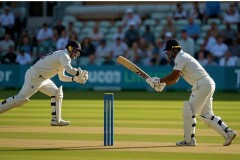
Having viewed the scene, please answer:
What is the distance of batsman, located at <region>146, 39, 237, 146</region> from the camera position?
10.6 m

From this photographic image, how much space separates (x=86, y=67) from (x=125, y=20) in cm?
286

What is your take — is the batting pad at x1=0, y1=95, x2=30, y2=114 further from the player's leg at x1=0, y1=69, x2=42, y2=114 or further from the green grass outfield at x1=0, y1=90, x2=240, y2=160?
the green grass outfield at x1=0, y1=90, x2=240, y2=160

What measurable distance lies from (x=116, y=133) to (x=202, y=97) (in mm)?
2059

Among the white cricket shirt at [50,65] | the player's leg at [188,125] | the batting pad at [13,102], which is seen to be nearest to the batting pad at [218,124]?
the player's leg at [188,125]

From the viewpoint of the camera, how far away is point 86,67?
2466 centimetres

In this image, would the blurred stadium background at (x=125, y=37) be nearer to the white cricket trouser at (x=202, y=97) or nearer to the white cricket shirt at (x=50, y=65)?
the white cricket shirt at (x=50, y=65)

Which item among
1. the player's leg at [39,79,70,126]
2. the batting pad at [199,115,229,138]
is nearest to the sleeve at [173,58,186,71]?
the batting pad at [199,115,229,138]

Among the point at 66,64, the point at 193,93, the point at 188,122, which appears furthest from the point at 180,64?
the point at 66,64

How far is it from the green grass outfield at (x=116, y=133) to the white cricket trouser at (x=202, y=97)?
0.51 metres

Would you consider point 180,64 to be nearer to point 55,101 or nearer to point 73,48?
point 73,48

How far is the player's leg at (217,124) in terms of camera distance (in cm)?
1060

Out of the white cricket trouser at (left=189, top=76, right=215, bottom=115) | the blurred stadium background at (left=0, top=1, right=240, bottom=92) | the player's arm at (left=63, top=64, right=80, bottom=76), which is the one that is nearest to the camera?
the white cricket trouser at (left=189, top=76, right=215, bottom=115)

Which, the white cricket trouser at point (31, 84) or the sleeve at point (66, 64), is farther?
the white cricket trouser at point (31, 84)

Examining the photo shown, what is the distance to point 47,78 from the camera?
43.4 ft
